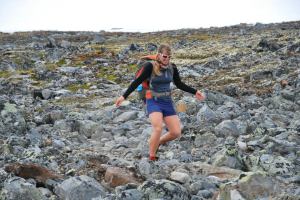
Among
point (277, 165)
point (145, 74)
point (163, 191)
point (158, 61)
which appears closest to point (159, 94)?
point (145, 74)

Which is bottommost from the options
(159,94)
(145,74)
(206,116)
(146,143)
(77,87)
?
(77,87)

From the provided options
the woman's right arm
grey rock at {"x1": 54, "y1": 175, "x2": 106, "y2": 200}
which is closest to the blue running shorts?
the woman's right arm

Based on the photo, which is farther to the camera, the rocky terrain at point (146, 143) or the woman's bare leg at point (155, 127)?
the woman's bare leg at point (155, 127)

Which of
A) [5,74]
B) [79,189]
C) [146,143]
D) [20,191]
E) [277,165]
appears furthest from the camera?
[5,74]

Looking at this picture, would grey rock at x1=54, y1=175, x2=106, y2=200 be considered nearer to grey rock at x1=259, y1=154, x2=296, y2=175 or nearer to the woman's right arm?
the woman's right arm

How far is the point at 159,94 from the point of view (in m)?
10.1

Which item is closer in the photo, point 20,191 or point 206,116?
point 20,191

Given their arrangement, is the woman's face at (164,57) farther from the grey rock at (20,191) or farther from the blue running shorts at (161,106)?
the grey rock at (20,191)

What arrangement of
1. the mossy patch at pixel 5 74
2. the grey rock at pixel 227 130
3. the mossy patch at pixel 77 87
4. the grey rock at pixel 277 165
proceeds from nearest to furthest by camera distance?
the grey rock at pixel 277 165
the grey rock at pixel 227 130
the mossy patch at pixel 77 87
the mossy patch at pixel 5 74

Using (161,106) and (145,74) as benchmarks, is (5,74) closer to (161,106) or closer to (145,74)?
(161,106)

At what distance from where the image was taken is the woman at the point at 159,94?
9.77 m

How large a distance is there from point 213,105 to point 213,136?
4241 millimetres

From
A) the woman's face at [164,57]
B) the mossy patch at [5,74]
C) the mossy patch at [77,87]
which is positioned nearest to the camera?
the woman's face at [164,57]

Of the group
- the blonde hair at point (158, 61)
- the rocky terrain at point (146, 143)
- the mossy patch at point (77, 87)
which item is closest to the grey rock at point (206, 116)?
the rocky terrain at point (146, 143)
